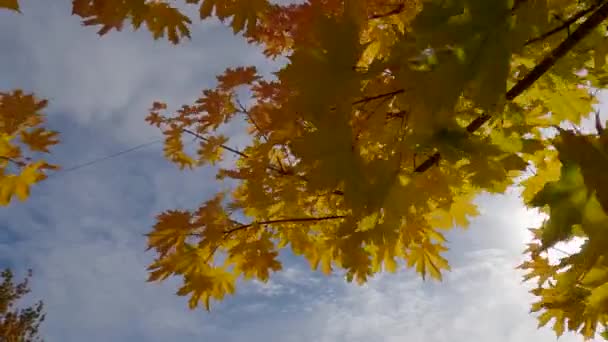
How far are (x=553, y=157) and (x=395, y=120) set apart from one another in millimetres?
1281

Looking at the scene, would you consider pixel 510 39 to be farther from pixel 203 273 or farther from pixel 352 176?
pixel 203 273

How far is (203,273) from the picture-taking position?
257cm

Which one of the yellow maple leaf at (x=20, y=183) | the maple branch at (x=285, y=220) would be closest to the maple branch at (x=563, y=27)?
the maple branch at (x=285, y=220)

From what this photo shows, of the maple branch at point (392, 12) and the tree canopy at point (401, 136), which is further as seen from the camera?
the maple branch at point (392, 12)

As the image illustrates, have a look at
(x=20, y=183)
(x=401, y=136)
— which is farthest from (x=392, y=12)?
(x=20, y=183)

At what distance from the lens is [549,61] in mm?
1312

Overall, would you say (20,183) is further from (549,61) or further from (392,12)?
(549,61)

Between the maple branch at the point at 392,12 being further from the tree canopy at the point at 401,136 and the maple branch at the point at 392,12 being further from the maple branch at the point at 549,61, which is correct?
the maple branch at the point at 549,61

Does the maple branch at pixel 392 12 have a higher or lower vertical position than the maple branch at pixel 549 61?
higher

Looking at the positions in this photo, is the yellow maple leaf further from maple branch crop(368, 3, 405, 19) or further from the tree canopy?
maple branch crop(368, 3, 405, 19)

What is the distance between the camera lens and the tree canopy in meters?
0.91

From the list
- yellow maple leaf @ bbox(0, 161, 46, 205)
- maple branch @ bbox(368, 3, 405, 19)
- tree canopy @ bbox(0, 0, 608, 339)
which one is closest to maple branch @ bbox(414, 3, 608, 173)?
tree canopy @ bbox(0, 0, 608, 339)

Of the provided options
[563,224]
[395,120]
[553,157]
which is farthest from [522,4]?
[553,157]

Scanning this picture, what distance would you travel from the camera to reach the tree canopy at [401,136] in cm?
91
